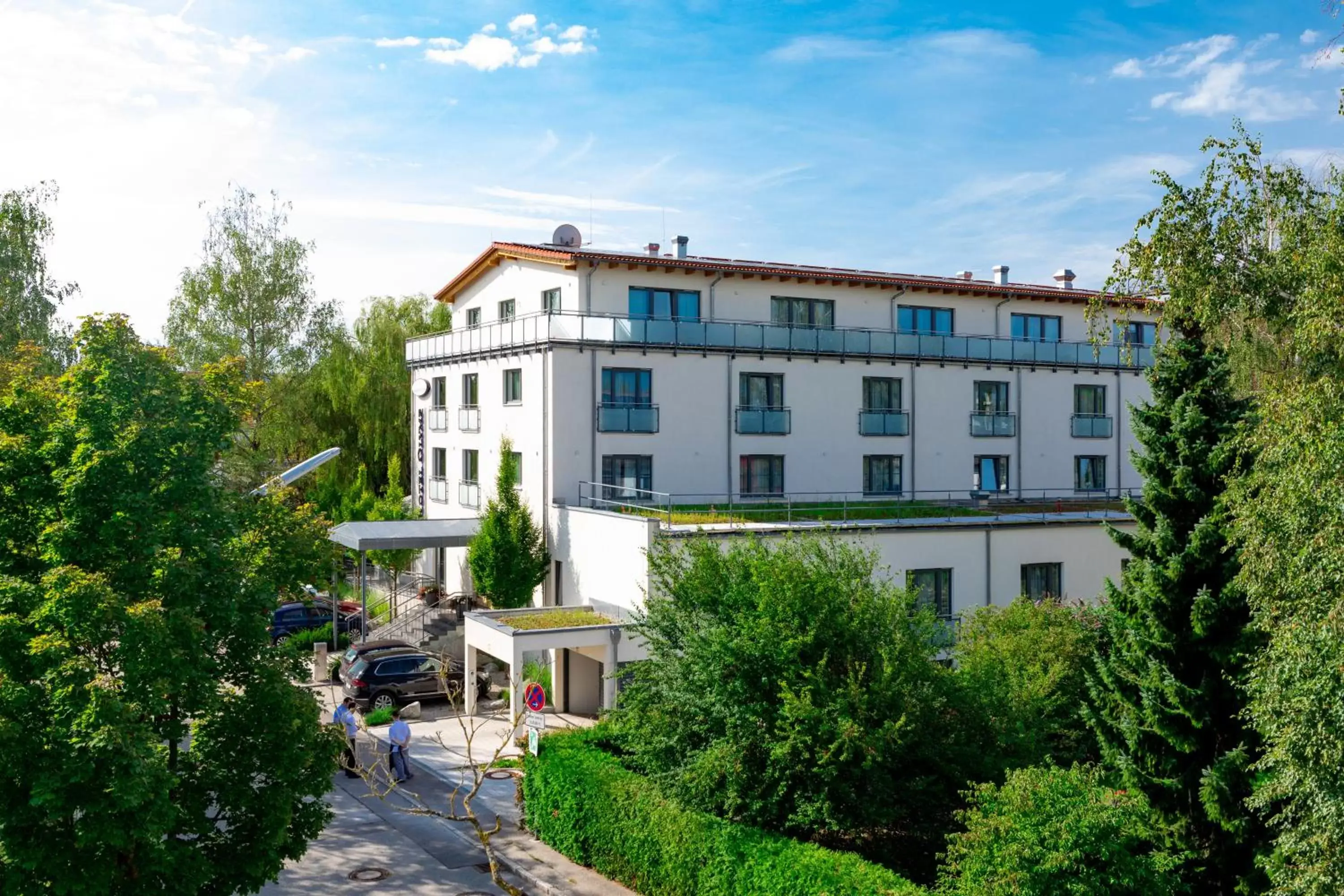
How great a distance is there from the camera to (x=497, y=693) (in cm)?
3152

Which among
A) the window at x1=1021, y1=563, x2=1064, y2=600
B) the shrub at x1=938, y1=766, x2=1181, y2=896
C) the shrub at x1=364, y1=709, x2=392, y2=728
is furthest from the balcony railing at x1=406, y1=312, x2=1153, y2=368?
the shrub at x1=938, y1=766, x2=1181, y2=896

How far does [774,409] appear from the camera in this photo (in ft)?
120

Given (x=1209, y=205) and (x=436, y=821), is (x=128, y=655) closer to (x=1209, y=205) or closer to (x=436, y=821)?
(x=436, y=821)

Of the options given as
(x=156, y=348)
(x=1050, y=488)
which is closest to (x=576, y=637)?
(x=156, y=348)

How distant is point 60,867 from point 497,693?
19402 mm

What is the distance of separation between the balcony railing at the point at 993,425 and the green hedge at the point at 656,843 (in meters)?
24.0

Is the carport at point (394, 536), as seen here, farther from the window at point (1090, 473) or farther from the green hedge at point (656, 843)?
the window at point (1090, 473)

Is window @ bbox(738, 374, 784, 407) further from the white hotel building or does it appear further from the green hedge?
the green hedge

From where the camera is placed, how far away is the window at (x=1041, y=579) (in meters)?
31.4

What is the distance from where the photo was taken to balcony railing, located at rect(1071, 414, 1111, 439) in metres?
43.0

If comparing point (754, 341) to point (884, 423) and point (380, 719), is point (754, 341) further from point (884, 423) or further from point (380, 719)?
point (380, 719)

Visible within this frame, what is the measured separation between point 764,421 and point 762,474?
177 centimetres

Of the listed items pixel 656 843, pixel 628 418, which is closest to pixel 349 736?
pixel 656 843

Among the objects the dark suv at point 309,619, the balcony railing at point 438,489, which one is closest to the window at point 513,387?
the balcony railing at point 438,489
